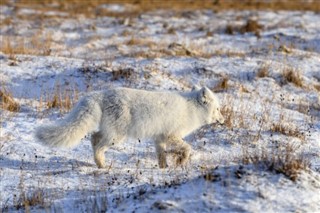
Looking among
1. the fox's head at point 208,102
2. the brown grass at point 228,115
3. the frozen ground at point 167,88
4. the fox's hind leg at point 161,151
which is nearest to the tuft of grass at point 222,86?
the frozen ground at point 167,88

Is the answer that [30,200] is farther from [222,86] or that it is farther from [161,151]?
[222,86]

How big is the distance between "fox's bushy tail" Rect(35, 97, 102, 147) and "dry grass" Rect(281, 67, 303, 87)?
6.74m

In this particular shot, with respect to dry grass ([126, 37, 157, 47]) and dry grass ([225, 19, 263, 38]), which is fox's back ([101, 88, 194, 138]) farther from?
dry grass ([225, 19, 263, 38])

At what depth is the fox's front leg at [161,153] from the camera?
22.9 ft

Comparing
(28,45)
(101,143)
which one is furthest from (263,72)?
(28,45)

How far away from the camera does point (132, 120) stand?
21.8 ft

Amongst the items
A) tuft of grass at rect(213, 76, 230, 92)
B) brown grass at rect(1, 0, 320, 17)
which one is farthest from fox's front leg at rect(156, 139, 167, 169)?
brown grass at rect(1, 0, 320, 17)

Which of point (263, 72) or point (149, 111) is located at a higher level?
point (149, 111)

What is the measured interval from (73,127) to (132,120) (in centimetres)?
81

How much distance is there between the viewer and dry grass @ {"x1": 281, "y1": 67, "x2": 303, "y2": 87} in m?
11.9

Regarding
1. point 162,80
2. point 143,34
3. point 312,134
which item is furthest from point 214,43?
point 312,134

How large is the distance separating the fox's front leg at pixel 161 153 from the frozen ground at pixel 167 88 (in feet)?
0.72

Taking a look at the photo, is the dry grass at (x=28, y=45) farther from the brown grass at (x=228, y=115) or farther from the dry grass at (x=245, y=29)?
the dry grass at (x=245, y=29)

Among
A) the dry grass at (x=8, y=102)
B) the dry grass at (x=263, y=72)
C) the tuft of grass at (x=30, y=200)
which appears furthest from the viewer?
the dry grass at (x=263, y=72)
